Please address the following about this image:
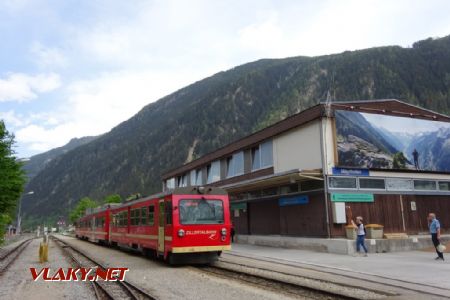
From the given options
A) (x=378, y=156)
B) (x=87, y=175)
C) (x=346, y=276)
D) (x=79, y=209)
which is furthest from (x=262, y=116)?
(x=346, y=276)

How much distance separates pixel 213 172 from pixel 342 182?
14.8 m

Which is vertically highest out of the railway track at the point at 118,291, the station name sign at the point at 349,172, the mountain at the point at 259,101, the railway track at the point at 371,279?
the mountain at the point at 259,101

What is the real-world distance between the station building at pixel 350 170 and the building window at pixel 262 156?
0.20 feet

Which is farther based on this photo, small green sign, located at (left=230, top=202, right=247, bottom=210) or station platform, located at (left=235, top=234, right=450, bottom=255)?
small green sign, located at (left=230, top=202, right=247, bottom=210)

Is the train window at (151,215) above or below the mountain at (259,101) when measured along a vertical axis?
below

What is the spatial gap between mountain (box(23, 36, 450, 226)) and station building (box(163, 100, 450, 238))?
9077 cm

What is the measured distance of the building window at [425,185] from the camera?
21.8 meters

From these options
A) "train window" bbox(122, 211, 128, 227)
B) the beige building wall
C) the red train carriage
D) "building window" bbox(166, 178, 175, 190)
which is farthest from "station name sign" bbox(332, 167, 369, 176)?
"building window" bbox(166, 178, 175, 190)

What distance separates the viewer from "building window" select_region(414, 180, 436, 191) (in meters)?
21.8

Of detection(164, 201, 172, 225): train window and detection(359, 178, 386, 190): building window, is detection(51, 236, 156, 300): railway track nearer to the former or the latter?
detection(164, 201, 172, 225): train window

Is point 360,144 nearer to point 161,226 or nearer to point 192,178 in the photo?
point 161,226

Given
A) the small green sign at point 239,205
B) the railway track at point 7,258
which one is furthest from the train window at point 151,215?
the small green sign at point 239,205

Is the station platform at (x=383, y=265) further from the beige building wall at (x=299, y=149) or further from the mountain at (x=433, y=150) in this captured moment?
the mountain at (x=433, y=150)

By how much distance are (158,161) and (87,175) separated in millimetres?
49264
